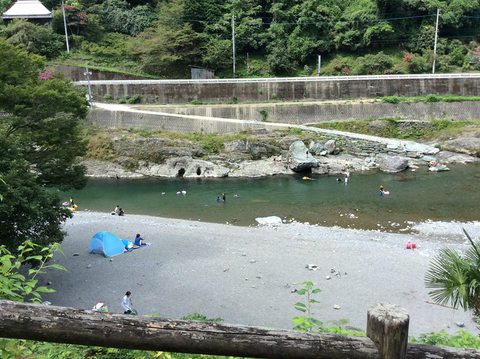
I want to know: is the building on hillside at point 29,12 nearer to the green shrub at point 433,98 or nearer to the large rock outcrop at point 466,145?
the green shrub at point 433,98

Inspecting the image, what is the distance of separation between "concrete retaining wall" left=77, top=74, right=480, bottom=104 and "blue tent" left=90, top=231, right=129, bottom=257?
73.7 ft

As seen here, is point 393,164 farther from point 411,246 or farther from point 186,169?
point 186,169

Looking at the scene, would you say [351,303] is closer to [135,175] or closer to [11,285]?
[11,285]

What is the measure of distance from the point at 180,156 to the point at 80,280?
1714cm

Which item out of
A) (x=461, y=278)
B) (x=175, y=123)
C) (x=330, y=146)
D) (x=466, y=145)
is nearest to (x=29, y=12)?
(x=175, y=123)

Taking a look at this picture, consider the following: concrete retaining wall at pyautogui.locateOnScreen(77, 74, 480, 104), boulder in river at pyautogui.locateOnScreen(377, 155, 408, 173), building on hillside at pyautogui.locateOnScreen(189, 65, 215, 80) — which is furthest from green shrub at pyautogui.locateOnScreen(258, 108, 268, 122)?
boulder in river at pyautogui.locateOnScreen(377, 155, 408, 173)

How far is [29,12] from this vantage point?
42938 mm

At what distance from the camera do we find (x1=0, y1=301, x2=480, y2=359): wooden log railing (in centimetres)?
242

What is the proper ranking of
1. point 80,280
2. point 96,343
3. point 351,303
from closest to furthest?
point 96,343
point 351,303
point 80,280

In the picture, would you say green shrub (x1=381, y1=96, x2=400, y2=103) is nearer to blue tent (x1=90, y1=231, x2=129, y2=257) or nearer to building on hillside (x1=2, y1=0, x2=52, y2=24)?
blue tent (x1=90, y1=231, x2=129, y2=257)

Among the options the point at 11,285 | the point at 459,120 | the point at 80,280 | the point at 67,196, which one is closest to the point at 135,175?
the point at 67,196

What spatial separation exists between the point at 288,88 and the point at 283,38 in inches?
362

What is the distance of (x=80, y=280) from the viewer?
1428 cm

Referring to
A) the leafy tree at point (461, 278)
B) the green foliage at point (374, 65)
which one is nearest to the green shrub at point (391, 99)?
the green foliage at point (374, 65)
